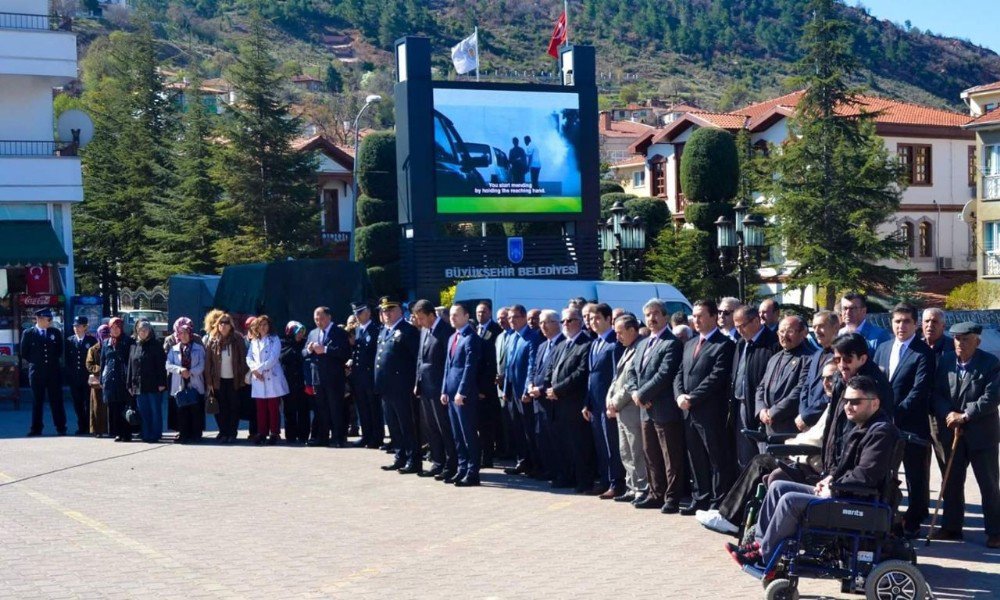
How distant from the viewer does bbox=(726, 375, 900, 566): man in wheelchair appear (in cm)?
784

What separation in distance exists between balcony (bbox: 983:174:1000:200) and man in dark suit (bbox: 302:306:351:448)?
3678cm

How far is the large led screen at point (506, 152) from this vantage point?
2869cm

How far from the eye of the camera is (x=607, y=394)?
39.5 ft

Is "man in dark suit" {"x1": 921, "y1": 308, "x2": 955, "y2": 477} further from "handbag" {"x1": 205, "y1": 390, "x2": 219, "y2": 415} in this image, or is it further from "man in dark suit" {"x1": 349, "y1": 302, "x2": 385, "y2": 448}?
"handbag" {"x1": 205, "y1": 390, "x2": 219, "y2": 415}

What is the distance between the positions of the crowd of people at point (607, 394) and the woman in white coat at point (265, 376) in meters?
0.03

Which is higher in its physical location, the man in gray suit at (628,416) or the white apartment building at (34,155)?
the white apartment building at (34,155)

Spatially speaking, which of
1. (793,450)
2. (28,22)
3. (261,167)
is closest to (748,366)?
(793,450)

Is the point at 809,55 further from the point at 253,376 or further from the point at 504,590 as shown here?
the point at 504,590

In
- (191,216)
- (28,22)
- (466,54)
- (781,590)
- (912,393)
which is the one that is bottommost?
(781,590)

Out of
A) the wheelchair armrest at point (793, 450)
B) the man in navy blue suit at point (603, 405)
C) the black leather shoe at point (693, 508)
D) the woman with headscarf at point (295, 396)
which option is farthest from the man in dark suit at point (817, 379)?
Answer: the woman with headscarf at point (295, 396)

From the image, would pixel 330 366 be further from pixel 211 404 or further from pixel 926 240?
pixel 926 240

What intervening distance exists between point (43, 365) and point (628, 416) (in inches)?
428

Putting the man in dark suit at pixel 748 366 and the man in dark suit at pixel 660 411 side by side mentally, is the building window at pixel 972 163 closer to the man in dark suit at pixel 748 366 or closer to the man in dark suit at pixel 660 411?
the man in dark suit at pixel 660 411

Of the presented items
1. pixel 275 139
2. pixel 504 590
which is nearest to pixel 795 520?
pixel 504 590
